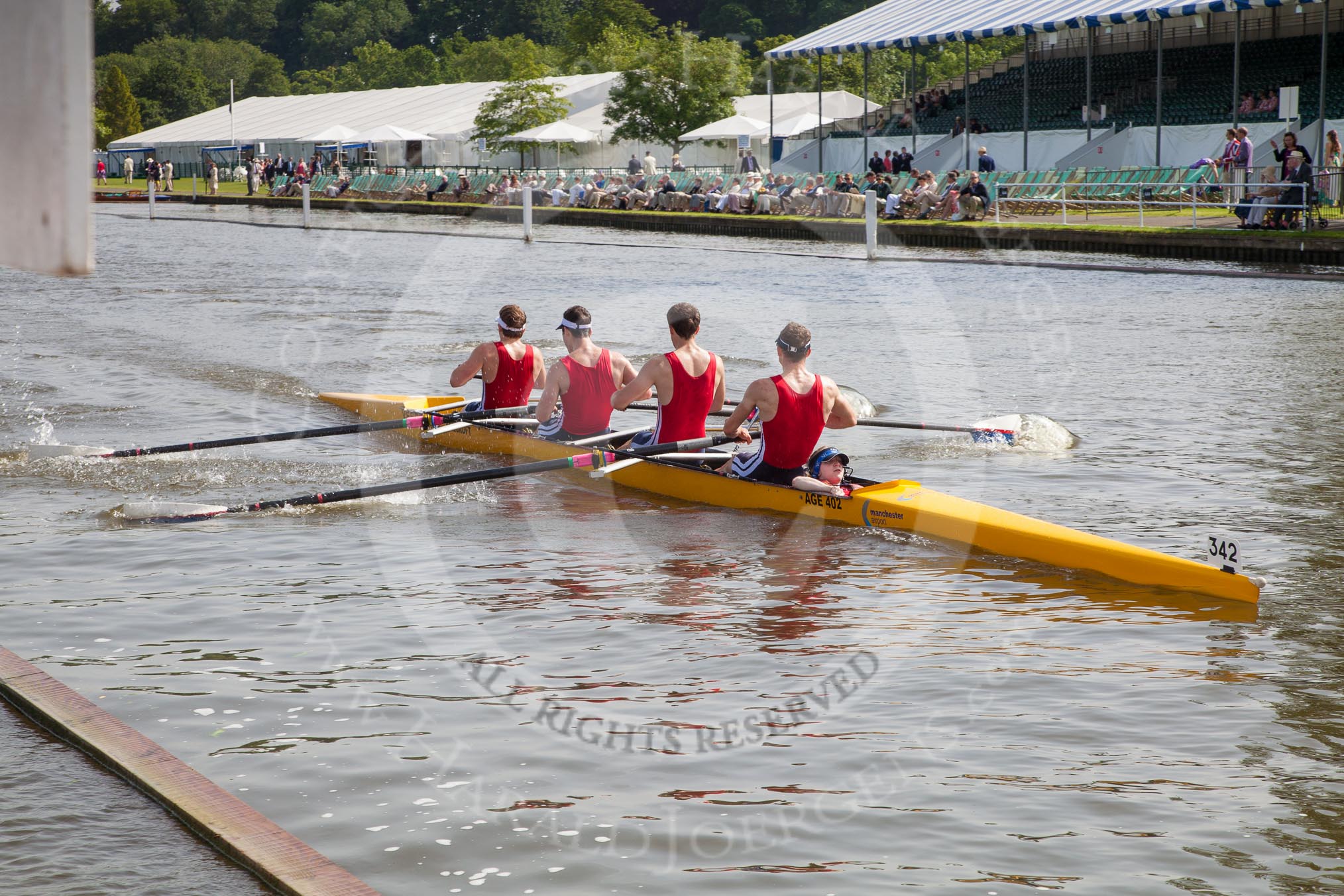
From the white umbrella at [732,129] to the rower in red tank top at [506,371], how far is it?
3574 centimetres

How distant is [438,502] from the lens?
33.9ft

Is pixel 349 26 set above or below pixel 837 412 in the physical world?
above

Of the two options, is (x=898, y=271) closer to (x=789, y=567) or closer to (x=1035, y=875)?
(x=789, y=567)

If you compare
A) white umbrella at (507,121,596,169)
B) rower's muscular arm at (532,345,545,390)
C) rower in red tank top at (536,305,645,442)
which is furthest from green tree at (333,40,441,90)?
rower in red tank top at (536,305,645,442)

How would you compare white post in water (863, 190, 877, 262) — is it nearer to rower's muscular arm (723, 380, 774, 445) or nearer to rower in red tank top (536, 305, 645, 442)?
rower in red tank top (536, 305, 645, 442)

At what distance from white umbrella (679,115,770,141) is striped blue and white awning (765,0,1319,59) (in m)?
3.58

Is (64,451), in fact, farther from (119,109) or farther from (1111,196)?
(119,109)

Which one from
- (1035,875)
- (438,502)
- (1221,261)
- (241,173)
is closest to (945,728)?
(1035,875)

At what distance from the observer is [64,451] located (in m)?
11.2

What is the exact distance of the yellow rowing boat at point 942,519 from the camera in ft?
24.3

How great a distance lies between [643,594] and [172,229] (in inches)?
1539

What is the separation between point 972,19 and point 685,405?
32152 millimetres

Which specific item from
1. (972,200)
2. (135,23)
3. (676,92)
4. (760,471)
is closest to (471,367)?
(760,471)

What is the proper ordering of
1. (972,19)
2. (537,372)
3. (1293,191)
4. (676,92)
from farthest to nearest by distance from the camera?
1. (676,92)
2. (972,19)
3. (1293,191)
4. (537,372)
